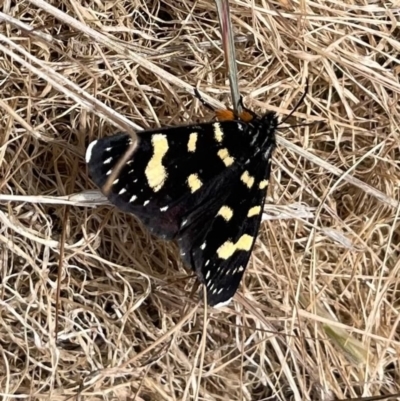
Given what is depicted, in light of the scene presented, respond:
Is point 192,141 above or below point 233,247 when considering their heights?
above

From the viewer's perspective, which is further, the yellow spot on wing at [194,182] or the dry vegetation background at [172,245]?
the dry vegetation background at [172,245]

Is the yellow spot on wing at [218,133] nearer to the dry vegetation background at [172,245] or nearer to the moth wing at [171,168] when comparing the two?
the moth wing at [171,168]

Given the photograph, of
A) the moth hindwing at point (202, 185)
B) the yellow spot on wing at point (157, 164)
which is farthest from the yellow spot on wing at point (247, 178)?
the yellow spot on wing at point (157, 164)

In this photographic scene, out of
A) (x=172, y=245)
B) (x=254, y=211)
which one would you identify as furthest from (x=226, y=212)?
(x=172, y=245)

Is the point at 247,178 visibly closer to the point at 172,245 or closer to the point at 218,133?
the point at 218,133

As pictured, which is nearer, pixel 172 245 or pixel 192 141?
pixel 192 141
